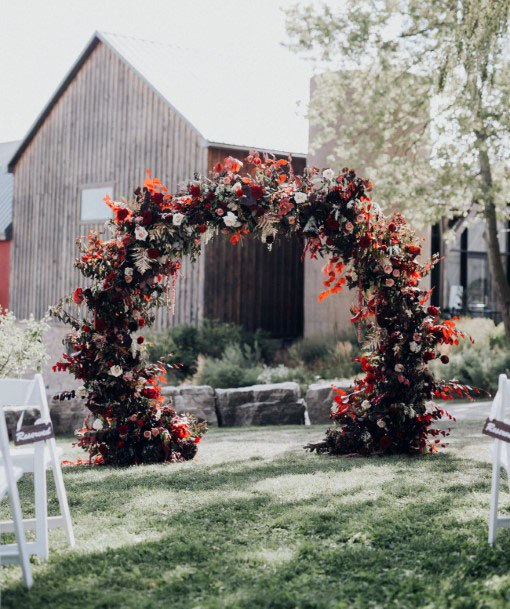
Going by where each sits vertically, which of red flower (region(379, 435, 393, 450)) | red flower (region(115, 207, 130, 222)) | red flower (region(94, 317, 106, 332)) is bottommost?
red flower (region(379, 435, 393, 450))

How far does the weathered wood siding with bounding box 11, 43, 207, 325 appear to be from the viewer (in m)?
19.5

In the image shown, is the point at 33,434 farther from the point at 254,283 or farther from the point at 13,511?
the point at 254,283

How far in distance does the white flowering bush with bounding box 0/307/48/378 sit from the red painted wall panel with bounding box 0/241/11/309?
13.4 meters

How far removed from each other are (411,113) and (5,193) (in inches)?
634

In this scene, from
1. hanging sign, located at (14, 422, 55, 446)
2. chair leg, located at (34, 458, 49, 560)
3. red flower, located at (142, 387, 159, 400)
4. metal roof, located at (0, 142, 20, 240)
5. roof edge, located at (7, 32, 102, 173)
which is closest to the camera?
→ hanging sign, located at (14, 422, 55, 446)

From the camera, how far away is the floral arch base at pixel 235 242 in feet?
24.3

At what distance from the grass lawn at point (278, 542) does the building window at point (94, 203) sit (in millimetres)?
14993

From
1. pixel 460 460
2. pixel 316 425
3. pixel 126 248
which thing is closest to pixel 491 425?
pixel 460 460

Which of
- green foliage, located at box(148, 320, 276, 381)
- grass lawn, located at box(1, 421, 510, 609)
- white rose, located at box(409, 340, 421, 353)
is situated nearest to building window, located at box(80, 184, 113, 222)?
green foliage, located at box(148, 320, 276, 381)

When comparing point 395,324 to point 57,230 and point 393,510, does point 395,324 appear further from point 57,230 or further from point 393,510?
point 57,230

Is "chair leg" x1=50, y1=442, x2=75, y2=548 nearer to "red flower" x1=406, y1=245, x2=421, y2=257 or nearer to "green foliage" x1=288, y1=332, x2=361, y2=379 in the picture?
"red flower" x1=406, y1=245, x2=421, y2=257

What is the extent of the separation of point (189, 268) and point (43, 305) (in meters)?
5.45

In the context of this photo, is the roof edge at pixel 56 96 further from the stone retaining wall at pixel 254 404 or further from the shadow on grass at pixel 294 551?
the shadow on grass at pixel 294 551

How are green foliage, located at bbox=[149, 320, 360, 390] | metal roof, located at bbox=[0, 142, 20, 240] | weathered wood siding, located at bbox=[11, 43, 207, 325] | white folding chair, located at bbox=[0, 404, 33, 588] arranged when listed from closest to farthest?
white folding chair, located at bbox=[0, 404, 33, 588], green foliage, located at bbox=[149, 320, 360, 390], weathered wood siding, located at bbox=[11, 43, 207, 325], metal roof, located at bbox=[0, 142, 20, 240]
